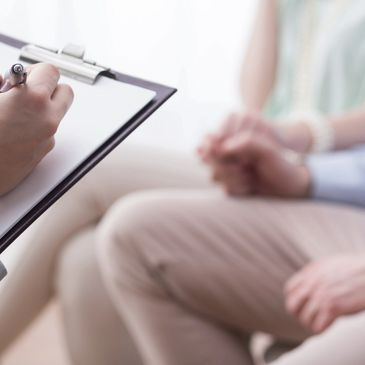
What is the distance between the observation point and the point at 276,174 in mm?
938

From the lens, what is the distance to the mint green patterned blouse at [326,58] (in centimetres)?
106

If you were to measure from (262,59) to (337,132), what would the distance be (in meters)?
0.21

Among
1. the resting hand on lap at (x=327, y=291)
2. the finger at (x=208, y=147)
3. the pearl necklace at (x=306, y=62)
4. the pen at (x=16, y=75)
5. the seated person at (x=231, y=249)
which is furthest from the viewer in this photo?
the pearl necklace at (x=306, y=62)

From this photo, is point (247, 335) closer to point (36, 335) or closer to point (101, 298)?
point (101, 298)

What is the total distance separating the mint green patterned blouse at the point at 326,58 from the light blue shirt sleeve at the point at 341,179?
0.55 feet

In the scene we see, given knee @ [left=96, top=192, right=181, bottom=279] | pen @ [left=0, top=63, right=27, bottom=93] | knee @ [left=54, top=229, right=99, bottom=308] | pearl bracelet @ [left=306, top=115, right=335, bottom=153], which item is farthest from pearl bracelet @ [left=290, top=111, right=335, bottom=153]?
pen @ [left=0, top=63, right=27, bottom=93]

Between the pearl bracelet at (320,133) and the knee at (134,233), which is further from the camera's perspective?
the pearl bracelet at (320,133)

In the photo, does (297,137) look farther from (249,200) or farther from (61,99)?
(61,99)

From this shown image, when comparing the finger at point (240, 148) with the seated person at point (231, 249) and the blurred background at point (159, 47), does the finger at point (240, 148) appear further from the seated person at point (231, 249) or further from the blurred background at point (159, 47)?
the blurred background at point (159, 47)

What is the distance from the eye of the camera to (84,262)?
1.01 metres

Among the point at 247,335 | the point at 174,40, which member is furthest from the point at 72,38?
the point at 247,335

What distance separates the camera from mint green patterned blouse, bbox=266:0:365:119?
106cm

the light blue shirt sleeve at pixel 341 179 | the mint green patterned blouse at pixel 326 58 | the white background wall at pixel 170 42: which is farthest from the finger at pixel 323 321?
the white background wall at pixel 170 42

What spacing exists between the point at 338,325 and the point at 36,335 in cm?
71
